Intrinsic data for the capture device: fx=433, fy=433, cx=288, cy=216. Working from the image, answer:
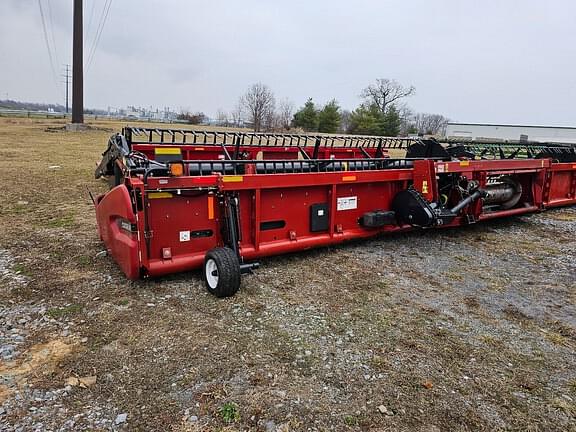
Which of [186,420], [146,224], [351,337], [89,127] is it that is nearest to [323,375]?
[351,337]

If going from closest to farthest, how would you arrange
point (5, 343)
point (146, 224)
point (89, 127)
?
point (5, 343)
point (146, 224)
point (89, 127)

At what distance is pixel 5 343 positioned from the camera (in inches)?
110

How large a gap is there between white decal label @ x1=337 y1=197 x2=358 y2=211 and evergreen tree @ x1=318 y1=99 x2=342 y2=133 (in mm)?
40545

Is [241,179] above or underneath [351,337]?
above

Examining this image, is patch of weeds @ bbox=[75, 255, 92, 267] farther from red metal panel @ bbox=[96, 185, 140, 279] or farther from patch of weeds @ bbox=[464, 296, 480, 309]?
patch of weeds @ bbox=[464, 296, 480, 309]

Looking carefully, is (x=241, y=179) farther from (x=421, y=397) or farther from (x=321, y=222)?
(x=421, y=397)

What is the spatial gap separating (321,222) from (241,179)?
1.17 m

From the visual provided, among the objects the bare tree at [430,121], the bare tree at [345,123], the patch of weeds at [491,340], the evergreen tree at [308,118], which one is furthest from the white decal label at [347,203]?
the bare tree at [430,121]

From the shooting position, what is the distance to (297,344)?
9.48ft

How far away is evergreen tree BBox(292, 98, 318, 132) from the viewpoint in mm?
44219

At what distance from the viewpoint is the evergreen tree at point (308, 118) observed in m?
44.2

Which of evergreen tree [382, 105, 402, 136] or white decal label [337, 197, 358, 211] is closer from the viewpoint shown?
white decal label [337, 197, 358, 211]

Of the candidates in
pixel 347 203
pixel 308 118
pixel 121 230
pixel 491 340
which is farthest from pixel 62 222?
pixel 308 118

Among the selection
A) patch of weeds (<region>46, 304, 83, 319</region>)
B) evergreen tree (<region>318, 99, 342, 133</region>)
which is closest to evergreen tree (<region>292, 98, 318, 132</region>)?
evergreen tree (<region>318, 99, 342, 133</region>)
